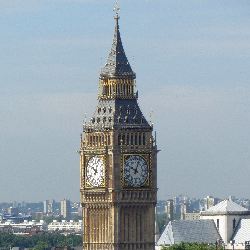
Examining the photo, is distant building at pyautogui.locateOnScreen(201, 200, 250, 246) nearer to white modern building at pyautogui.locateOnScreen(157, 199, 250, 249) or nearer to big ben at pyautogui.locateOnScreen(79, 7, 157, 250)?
white modern building at pyautogui.locateOnScreen(157, 199, 250, 249)

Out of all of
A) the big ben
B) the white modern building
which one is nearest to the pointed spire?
the big ben

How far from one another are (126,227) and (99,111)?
3958 mm

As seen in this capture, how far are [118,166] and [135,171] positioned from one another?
0.64 meters

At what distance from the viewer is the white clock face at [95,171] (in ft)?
212

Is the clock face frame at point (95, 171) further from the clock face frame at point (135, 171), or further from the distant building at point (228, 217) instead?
the distant building at point (228, 217)

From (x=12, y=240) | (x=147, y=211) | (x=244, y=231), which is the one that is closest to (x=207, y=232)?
(x=244, y=231)

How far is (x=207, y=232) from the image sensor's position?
290 feet

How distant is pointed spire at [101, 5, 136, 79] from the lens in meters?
64.6

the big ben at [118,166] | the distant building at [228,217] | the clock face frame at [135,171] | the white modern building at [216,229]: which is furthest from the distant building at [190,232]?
the clock face frame at [135,171]

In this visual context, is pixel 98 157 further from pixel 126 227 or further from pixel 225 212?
pixel 225 212

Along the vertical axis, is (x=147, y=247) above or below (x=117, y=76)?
below

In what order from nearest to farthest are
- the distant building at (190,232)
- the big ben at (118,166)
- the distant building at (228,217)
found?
1. the big ben at (118,166)
2. the distant building at (190,232)
3. the distant building at (228,217)

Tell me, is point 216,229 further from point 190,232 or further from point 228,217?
point 190,232

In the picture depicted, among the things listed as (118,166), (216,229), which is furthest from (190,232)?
(118,166)
